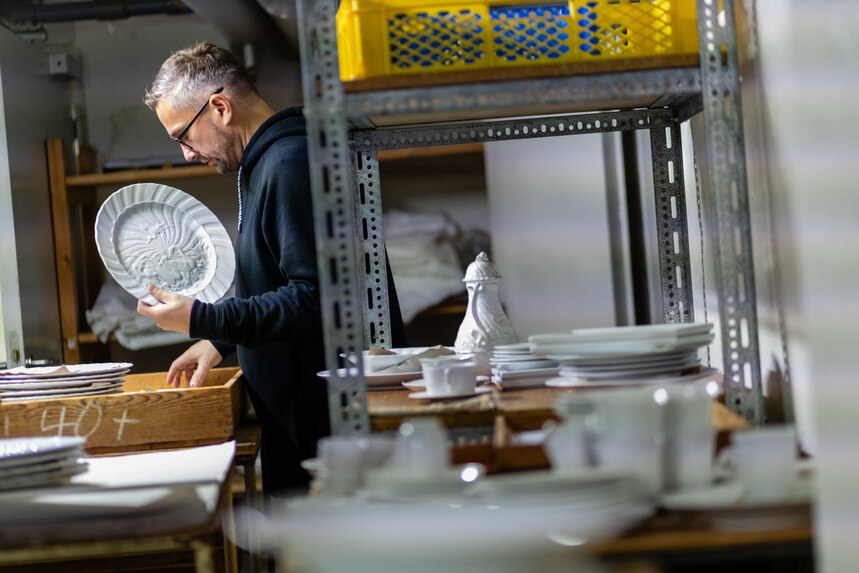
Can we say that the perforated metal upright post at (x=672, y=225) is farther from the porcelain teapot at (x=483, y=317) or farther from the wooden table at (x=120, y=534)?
the wooden table at (x=120, y=534)

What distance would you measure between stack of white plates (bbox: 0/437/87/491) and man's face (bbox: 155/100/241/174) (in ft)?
3.81

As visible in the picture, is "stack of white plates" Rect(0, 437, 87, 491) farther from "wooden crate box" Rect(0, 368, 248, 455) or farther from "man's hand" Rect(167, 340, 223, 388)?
"man's hand" Rect(167, 340, 223, 388)

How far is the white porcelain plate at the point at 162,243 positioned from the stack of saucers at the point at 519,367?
3.36 feet

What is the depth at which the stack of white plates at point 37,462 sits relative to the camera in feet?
4.23

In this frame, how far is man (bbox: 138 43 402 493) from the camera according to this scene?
179 centimetres

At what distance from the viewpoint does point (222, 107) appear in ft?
7.63

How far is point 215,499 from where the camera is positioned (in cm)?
127

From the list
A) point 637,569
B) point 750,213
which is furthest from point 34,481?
point 750,213

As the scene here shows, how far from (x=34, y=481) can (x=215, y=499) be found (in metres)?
0.28

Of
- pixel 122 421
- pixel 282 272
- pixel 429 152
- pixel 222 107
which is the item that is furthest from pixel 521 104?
pixel 429 152

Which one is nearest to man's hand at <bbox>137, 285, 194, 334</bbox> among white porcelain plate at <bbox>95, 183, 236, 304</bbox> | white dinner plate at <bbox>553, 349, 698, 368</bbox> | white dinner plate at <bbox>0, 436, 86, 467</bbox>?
white dinner plate at <bbox>0, 436, 86, 467</bbox>

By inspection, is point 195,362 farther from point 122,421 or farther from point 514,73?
point 514,73

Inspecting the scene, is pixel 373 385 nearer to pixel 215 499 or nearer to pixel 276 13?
pixel 215 499

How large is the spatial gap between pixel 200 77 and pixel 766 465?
1857 mm
